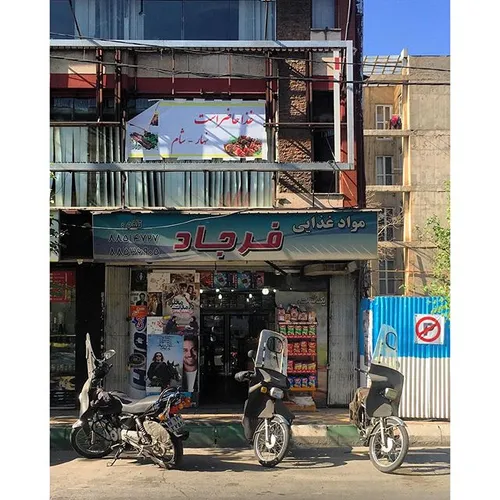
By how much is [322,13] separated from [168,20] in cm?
304

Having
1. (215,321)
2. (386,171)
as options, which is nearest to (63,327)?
(215,321)

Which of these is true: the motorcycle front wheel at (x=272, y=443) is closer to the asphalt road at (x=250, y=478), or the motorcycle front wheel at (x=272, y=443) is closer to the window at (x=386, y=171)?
the asphalt road at (x=250, y=478)

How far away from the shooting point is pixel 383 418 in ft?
22.3

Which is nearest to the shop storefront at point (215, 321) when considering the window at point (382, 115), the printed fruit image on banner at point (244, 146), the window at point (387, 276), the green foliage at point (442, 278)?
the green foliage at point (442, 278)

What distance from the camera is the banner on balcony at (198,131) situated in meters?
10.6

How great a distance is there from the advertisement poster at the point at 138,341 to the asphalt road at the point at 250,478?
3.63 metres

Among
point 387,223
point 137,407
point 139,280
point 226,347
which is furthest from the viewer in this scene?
point 387,223

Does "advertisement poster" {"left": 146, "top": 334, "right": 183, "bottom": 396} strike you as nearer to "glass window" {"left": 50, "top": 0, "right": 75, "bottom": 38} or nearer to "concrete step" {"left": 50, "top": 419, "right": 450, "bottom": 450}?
"concrete step" {"left": 50, "top": 419, "right": 450, "bottom": 450}

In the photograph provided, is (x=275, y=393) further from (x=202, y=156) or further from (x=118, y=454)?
(x=202, y=156)

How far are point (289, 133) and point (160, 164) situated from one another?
2.71 metres

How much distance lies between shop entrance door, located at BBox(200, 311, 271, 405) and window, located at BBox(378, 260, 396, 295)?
18.5 m

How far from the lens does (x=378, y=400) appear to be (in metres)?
7.01

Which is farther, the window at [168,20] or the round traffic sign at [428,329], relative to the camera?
the window at [168,20]
